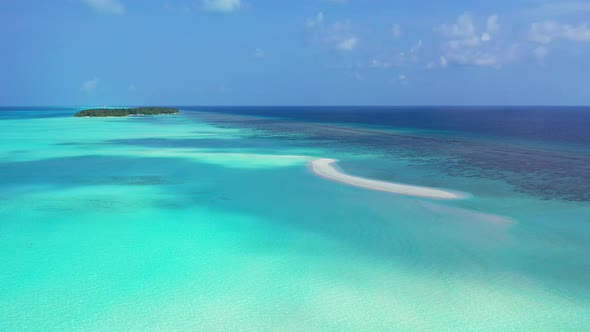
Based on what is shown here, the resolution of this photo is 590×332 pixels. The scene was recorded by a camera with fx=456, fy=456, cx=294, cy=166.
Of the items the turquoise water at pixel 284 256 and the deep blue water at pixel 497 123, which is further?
the deep blue water at pixel 497 123

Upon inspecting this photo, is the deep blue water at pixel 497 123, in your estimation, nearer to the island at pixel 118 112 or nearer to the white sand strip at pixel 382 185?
the island at pixel 118 112

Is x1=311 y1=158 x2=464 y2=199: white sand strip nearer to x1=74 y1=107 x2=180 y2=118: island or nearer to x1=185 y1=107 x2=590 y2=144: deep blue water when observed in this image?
x1=185 y1=107 x2=590 y2=144: deep blue water

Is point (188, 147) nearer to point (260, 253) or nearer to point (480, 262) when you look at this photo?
point (260, 253)

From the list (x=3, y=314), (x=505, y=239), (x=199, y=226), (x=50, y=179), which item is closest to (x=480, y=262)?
(x=505, y=239)

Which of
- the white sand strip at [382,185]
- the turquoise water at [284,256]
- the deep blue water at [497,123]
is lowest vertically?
the turquoise water at [284,256]

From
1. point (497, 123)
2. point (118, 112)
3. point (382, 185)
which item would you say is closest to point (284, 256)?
point (382, 185)

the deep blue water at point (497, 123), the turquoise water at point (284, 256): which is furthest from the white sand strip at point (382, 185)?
the deep blue water at point (497, 123)
